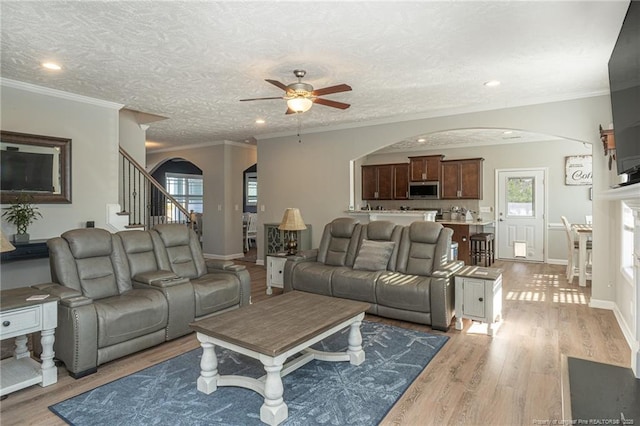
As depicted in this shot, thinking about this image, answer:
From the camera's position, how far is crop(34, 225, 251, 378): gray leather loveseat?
287 cm

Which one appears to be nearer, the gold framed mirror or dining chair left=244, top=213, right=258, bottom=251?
the gold framed mirror

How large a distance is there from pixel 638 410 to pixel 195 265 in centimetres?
391

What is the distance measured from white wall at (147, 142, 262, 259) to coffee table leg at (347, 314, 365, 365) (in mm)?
5956

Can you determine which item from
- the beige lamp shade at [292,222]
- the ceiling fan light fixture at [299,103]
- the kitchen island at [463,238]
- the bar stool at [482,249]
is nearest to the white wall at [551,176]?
the bar stool at [482,249]

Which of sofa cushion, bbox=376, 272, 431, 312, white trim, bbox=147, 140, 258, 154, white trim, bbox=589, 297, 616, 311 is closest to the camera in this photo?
sofa cushion, bbox=376, 272, 431, 312

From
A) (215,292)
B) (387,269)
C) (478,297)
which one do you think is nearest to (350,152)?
(387,269)

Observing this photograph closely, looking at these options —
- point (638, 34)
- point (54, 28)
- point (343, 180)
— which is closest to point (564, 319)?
point (638, 34)

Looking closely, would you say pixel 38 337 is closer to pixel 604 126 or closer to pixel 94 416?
pixel 94 416

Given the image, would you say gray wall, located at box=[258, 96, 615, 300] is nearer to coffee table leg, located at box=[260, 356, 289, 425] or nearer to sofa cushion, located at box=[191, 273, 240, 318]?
sofa cushion, located at box=[191, 273, 240, 318]

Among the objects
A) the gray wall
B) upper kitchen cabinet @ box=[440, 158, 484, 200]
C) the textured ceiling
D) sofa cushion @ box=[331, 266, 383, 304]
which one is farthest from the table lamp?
upper kitchen cabinet @ box=[440, 158, 484, 200]

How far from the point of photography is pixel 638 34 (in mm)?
1722

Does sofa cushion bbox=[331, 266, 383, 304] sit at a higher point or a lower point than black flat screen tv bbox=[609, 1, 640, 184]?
lower

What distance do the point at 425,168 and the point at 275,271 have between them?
189 inches

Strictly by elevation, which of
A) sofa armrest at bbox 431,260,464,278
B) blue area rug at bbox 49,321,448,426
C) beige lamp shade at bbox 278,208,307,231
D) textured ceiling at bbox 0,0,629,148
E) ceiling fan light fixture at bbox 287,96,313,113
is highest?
textured ceiling at bbox 0,0,629,148
